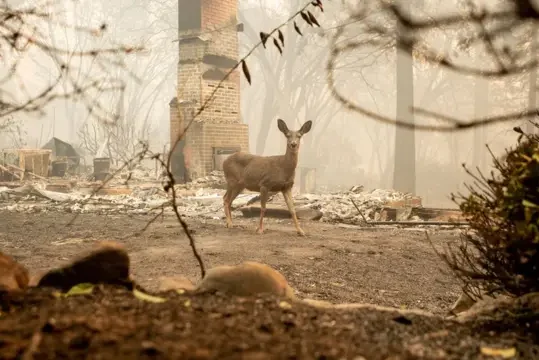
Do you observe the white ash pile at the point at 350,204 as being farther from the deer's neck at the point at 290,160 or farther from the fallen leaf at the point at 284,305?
the fallen leaf at the point at 284,305

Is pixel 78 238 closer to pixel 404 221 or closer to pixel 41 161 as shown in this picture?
pixel 404 221

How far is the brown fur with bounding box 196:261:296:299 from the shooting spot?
3227mm

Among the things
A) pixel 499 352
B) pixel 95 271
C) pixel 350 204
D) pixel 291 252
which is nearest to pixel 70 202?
pixel 350 204

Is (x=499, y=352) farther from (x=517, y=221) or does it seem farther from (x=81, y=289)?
(x=81, y=289)

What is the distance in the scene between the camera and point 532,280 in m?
3.28

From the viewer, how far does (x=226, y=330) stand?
93.4 inches

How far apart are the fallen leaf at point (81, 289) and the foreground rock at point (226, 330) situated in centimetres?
5

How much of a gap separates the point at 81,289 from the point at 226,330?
108cm

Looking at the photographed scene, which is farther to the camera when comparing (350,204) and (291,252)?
(350,204)

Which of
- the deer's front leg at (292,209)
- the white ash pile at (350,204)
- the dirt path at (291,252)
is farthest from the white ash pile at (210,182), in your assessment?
the deer's front leg at (292,209)

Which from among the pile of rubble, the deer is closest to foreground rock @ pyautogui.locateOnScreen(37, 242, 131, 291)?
the deer

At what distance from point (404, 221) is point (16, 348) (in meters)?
10.8

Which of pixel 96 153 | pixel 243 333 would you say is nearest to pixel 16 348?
pixel 243 333

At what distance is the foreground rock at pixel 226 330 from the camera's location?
204cm
